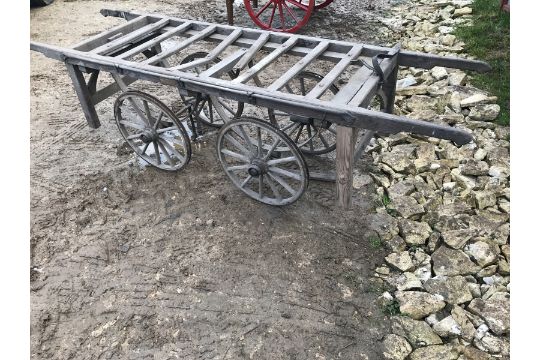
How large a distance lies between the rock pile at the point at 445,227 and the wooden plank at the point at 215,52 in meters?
1.81

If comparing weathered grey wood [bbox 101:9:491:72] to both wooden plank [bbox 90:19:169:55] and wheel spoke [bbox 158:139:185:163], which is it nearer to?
wooden plank [bbox 90:19:169:55]

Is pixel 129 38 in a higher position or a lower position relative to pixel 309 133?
higher

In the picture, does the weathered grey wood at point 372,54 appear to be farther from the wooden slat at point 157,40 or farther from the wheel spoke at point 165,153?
the wheel spoke at point 165,153

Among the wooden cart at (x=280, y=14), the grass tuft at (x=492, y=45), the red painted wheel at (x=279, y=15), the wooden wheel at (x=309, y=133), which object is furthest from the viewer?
the red painted wheel at (x=279, y=15)

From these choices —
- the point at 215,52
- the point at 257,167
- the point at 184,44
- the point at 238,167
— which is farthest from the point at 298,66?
the point at 184,44

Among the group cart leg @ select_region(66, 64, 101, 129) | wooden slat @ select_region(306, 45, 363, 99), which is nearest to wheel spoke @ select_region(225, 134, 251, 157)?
wooden slat @ select_region(306, 45, 363, 99)

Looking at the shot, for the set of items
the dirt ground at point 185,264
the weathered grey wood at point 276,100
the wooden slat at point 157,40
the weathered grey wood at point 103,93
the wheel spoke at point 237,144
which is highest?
the wooden slat at point 157,40

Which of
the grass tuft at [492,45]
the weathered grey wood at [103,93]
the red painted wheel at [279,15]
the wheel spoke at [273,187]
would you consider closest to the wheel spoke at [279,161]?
the wheel spoke at [273,187]

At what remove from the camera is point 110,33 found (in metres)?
4.23

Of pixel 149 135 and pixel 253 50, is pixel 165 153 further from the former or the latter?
pixel 253 50

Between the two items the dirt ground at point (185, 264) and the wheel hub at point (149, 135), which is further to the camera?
the wheel hub at point (149, 135)

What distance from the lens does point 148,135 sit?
→ 13.7 ft

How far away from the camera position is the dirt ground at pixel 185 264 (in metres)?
3.03

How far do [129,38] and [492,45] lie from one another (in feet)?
15.4
